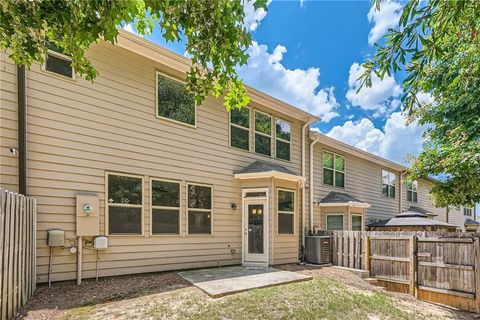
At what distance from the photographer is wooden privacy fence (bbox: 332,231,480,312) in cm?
683

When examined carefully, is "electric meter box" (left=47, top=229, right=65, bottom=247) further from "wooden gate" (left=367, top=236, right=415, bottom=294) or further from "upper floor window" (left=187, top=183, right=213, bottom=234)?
"wooden gate" (left=367, top=236, right=415, bottom=294)

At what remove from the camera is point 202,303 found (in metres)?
5.09

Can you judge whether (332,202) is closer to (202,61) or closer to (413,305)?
(413,305)

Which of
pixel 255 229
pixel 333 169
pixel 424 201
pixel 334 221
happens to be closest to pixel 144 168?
pixel 255 229

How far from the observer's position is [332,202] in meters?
12.5

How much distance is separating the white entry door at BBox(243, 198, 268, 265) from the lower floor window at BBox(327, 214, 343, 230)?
183 inches

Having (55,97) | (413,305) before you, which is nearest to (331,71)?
(413,305)

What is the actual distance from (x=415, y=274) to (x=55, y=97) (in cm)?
934

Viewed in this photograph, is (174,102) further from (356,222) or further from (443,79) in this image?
(356,222)

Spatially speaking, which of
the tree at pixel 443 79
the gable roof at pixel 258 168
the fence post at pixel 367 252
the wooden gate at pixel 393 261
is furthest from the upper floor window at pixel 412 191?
the gable roof at pixel 258 168

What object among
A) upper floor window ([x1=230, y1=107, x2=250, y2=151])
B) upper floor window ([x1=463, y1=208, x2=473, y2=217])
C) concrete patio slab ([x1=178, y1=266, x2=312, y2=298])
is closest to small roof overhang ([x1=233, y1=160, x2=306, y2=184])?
upper floor window ([x1=230, y1=107, x2=250, y2=151])

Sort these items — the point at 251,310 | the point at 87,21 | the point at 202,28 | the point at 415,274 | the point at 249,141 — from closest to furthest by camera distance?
the point at 87,21, the point at 202,28, the point at 251,310, the point at 415,274, the point at 249,141

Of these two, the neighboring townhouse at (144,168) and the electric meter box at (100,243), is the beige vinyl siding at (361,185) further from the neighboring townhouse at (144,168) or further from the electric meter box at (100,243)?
the electric meter box at (100,243)

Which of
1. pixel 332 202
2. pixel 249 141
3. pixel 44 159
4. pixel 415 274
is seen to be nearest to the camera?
pixel 44 159
